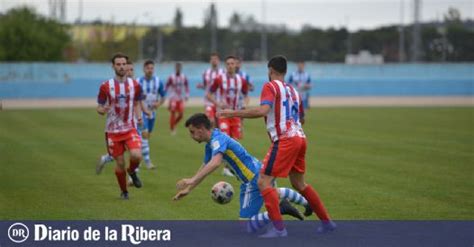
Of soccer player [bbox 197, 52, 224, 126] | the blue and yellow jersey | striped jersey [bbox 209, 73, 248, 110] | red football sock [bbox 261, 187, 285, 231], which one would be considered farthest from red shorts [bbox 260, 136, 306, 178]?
striped jersey [bbox 209, 73, 248, 110]

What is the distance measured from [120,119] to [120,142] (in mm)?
343

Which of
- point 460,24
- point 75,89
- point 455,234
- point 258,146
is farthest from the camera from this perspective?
point 460,24

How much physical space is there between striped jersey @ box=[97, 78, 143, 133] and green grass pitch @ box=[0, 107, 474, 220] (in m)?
1.11

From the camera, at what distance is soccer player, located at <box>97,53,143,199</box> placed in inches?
535

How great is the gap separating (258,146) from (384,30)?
3814 cm

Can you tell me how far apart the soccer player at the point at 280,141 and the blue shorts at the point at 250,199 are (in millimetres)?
423

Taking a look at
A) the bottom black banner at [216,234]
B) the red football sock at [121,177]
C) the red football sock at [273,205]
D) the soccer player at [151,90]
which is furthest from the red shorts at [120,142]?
the soccer player at [151,90]

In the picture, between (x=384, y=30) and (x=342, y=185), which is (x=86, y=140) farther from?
(x=384, y=30)

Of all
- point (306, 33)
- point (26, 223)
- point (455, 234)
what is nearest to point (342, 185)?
point (455, 234)

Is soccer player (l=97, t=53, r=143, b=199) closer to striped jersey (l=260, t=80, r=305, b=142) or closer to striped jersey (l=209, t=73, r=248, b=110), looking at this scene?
striped jersey (l=260, t=80, r=305, b=142)

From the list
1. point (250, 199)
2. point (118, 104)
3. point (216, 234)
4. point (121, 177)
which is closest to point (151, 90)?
point (118, 104)

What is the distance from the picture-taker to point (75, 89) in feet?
173

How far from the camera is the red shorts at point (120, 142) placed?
13.6 meters

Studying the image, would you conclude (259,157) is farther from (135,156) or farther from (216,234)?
(216,234)
